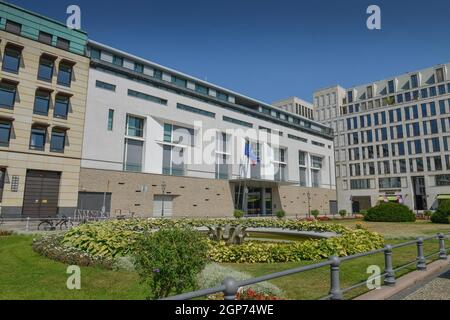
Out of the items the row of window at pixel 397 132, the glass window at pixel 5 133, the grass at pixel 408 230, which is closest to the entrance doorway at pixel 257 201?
the grass at pixel 408 230

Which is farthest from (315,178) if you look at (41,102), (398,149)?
(41,102)

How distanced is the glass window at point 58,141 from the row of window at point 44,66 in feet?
18.7

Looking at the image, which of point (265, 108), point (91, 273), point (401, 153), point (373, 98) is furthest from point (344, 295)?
point (373, 98)

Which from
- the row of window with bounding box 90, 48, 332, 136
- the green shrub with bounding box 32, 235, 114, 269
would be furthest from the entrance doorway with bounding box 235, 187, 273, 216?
the green shrub with bounding box 32, 235, 114, 269

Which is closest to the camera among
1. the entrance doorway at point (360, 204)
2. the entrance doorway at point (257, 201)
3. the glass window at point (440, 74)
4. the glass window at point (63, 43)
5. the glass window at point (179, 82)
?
the glass window at point (63, 43)

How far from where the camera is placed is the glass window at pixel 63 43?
35.8 meters

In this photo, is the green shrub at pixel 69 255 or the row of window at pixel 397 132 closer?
the green shrub at pixel 69 255

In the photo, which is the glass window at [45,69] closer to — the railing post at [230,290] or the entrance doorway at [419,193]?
the railing post at [230,290]

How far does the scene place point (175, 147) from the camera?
45500 mm

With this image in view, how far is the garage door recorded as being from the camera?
41.3 meters

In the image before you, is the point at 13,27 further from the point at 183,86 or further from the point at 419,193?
the point at 419,193

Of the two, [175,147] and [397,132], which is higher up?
[397,132]

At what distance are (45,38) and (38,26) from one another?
1.38 metres
